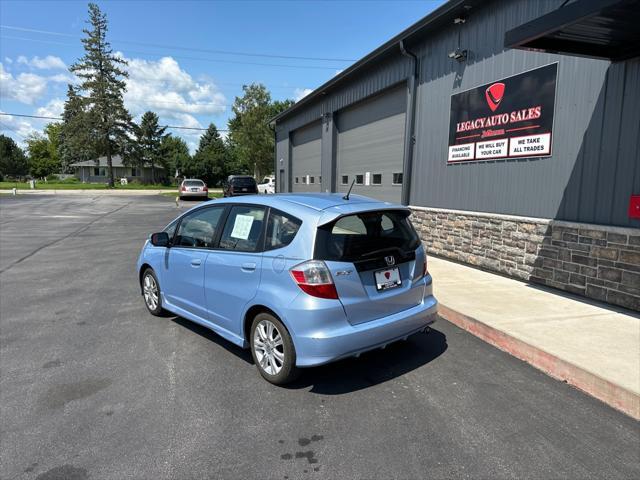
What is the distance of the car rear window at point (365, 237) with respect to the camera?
3.55 metres

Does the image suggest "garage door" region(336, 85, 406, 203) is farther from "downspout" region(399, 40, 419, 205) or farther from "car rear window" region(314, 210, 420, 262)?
"car rear window" region(314, 210, 420, 262)

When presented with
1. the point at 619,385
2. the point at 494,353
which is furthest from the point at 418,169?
the point at 619,385

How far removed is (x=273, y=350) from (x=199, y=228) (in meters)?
1.80

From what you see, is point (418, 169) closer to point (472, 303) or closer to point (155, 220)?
point (472, 303)

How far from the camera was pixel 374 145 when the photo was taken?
1319cm

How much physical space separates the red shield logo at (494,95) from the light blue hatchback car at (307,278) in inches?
205

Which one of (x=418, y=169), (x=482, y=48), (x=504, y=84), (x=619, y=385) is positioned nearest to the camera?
(x=619, y=385)

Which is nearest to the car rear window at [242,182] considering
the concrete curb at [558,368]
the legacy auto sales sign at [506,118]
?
the legacy auto sales sign at [506,118]

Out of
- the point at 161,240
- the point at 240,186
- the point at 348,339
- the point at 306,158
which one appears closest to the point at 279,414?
the point at 348,339

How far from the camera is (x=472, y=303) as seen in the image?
600 centimetres

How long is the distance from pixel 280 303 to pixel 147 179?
269 ft

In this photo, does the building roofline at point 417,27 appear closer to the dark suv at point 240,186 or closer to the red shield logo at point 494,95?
the red shield logo at point 494,95

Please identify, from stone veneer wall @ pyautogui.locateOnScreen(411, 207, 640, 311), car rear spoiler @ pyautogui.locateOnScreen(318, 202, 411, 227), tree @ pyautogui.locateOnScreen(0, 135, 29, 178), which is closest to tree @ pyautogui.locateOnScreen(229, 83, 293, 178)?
stone veneer wall @ pyautogui.locateOnScreen(411, 207, 640, 311)

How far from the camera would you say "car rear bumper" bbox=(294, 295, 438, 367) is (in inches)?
134
